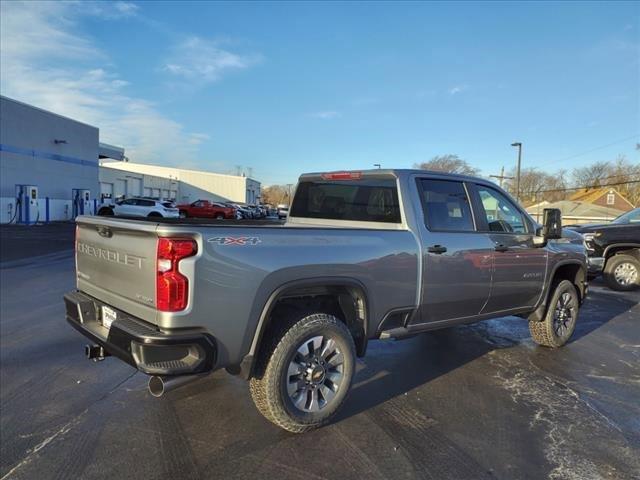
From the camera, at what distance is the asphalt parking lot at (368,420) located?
116 inches

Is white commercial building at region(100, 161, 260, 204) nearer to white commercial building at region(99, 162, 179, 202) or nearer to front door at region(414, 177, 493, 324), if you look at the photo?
white commercial building at region(99, 162, 179, 202)

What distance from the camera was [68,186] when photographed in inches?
1193

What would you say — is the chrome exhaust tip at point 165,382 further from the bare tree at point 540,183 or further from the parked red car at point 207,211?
the bare tree at point 540,183

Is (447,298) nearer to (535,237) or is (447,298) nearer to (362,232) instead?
(362,232)

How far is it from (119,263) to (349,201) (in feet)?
7.36

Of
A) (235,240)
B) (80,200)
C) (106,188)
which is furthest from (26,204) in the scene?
(235,240)

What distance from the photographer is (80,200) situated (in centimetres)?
3003

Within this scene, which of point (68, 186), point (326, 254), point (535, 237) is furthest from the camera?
point (68, 186)

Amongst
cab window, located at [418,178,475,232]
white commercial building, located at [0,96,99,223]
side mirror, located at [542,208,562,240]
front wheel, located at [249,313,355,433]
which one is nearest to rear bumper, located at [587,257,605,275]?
side mirror, located at [542,208,562,240]

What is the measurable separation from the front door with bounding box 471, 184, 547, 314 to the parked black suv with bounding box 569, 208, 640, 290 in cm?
565

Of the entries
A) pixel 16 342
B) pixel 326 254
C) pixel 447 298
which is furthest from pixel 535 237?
pixel 16 342

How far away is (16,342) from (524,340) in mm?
6231

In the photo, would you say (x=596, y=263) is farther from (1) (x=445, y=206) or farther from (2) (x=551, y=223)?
(1) (x=445, y=206)

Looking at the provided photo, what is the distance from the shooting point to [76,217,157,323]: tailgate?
2.84m
